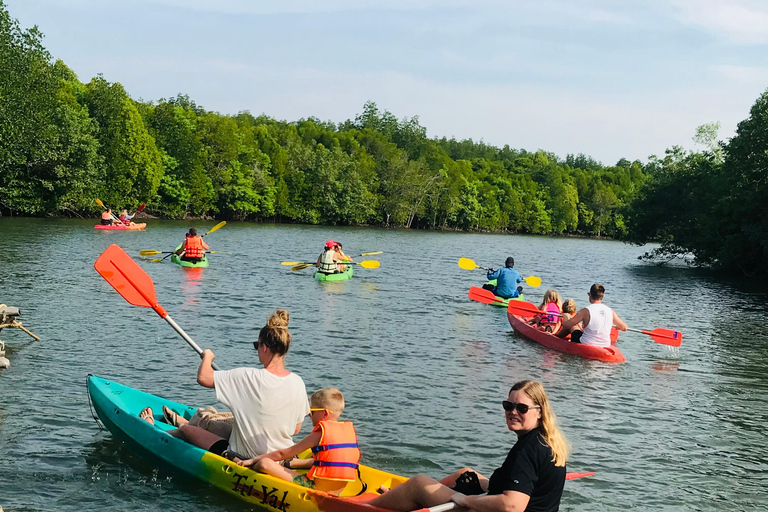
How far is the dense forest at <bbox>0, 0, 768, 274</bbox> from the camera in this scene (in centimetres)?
4288

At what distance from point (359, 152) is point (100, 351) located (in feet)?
275

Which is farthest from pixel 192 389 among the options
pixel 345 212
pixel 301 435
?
pixel 345 212

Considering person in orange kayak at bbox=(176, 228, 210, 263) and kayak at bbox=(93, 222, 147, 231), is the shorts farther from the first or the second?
kayak at bbox=(93, 222, 147, 231)

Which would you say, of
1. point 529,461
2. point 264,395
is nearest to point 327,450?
point 264,395

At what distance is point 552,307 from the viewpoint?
54.1 feet

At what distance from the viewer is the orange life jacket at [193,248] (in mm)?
26844

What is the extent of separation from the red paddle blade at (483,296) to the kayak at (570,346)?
4355 mm

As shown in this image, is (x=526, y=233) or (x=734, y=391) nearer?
(x=734, y=391)

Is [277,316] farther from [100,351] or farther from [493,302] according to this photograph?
[493,302]

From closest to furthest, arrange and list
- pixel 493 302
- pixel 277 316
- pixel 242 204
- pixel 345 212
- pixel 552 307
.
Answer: pixel 277 316, pixel 552 307, pixel 493 302, pixel 242 204, pixel 345 212

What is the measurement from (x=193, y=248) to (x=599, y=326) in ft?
53.0

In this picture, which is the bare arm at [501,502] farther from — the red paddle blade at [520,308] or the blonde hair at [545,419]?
the red paddle blade at [520,308]

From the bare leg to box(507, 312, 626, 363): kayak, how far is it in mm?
9393

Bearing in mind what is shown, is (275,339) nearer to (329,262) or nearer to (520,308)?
(520,308)
